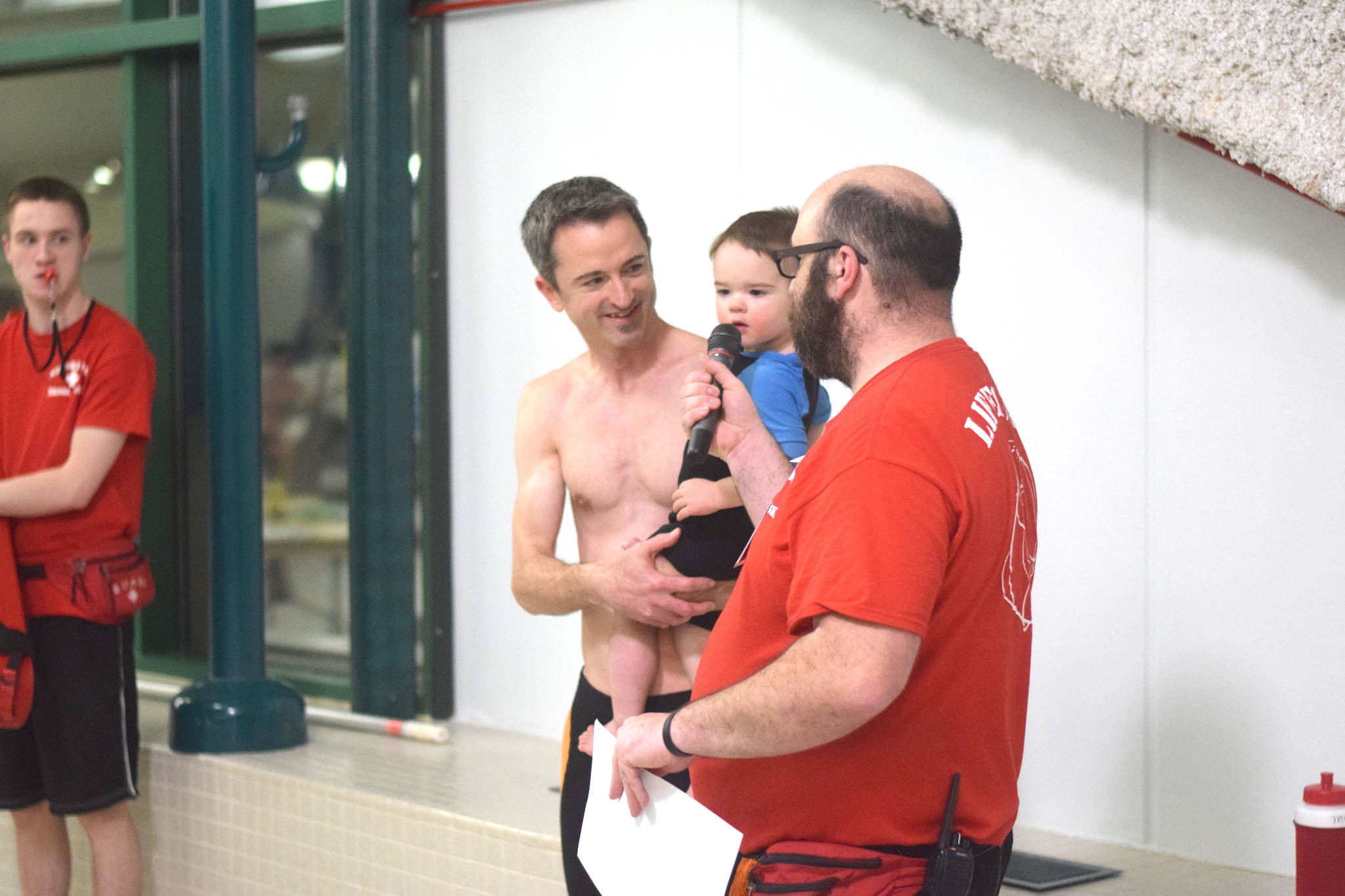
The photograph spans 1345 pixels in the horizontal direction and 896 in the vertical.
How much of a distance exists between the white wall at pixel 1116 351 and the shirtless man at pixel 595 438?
1.15m

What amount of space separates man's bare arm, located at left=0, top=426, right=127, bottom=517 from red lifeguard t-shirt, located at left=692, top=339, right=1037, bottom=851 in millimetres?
2170

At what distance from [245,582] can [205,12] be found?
1690 millimetres

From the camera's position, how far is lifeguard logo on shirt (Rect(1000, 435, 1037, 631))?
1.52 meters

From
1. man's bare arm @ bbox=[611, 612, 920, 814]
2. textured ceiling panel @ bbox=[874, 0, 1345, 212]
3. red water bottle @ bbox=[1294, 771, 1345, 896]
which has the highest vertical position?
textured ceiling panel @ bbox=[874, 0, 1345, 212]

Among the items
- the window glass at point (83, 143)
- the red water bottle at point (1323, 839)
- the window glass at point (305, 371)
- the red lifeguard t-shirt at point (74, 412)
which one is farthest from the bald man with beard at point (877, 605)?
the window glass at point (83, 143)

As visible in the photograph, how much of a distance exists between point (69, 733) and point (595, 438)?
67.9 inches

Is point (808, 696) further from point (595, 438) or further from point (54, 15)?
point (54, 15)

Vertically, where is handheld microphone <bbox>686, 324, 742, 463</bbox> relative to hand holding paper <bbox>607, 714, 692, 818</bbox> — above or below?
above

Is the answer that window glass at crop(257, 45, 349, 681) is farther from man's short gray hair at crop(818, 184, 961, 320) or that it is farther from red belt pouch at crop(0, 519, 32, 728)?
man's short gray hair at crop(818, 184, 961, 320)

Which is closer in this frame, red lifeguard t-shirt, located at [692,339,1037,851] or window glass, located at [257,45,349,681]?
red lifeguard t-shirt, located at [692,339,1037,851]

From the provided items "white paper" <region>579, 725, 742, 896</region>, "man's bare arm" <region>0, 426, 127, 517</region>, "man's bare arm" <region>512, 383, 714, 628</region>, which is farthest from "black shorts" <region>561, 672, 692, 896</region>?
"man's bare arm" <region>0, 426, 127, 517</region>

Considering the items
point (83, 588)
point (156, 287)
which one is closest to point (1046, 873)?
point (83, 588)

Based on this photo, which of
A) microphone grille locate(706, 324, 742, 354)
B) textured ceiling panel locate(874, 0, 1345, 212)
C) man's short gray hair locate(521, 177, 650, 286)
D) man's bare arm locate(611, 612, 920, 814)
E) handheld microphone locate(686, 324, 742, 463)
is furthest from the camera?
textured ceiling panel locate(874, 0, 1345, 212)

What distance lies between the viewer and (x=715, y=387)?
1904mm
